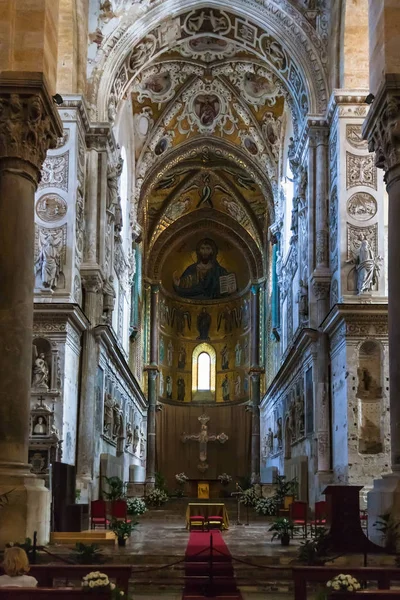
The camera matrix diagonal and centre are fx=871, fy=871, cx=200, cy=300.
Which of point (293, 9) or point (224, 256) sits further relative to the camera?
point (224, 256)

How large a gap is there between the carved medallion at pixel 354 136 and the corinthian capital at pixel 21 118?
12174 mm

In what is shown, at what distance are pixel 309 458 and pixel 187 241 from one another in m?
24.5

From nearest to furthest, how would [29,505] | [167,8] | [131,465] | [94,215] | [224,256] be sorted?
1. [29,505]
2. [94,215]
3. [167,8]
4. [131,465]
5. [224,256]

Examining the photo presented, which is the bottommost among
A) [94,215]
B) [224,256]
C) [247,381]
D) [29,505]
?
[29,505]

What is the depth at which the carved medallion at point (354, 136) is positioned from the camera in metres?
24.4

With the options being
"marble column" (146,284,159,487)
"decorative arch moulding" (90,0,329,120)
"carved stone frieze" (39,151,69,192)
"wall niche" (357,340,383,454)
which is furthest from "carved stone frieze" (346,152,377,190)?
"marble column" (146,284,159,487)

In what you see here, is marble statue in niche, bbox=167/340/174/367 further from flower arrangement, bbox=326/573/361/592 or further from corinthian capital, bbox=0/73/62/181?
flower arrangement, bbox=326/573/361/592

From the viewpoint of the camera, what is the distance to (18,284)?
13758 mm

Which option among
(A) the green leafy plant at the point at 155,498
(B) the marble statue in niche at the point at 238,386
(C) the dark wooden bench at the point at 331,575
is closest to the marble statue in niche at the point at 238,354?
(B) the marble statue in niche at the point at 238,386

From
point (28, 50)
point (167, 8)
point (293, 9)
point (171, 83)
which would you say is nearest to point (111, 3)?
point (167, 8)

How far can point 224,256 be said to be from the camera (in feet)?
164

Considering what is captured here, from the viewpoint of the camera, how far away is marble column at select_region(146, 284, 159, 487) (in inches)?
1776

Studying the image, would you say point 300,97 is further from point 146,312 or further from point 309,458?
point 146,312

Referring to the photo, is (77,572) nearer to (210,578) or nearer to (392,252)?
(210,578)
